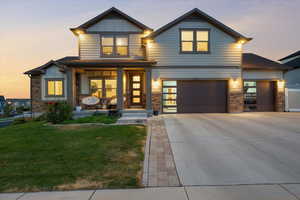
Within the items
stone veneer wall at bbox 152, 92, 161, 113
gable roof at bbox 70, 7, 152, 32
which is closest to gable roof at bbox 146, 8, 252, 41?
gable roof at bbox 70, 7, 152, 32

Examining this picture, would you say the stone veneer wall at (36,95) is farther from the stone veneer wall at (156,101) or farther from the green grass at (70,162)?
the stone veneer wall at (156,101)

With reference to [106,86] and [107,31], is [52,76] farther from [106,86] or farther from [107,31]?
[107,31]

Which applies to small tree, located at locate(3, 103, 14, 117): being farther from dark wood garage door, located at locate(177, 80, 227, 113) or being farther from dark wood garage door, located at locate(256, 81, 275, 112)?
dark wood garage door, located at locate(256, 81, 275, 112)

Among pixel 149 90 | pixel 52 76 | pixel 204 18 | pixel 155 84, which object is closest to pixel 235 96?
pixel 155 84

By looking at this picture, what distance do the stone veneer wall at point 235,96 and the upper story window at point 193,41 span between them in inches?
126

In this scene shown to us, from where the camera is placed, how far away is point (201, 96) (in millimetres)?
12008

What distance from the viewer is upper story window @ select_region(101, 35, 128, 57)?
40.8 ft

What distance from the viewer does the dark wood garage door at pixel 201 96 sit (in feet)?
39.2

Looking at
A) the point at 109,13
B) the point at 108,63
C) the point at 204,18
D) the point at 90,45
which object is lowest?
the point at 108,63

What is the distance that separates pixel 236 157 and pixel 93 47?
11.9 meters

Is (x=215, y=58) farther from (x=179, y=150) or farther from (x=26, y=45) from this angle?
(x=26, y=45)

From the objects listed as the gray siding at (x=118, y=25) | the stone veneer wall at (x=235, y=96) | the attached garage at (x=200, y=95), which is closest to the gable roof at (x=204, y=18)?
the gray siding at (x=118, y=25)

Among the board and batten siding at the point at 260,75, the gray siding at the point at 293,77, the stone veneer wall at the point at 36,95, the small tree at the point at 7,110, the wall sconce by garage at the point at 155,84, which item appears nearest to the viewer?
the wall sconce by garage at the point at 155,84

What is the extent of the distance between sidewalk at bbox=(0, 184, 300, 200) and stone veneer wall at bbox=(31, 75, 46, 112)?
1247 centimetres
